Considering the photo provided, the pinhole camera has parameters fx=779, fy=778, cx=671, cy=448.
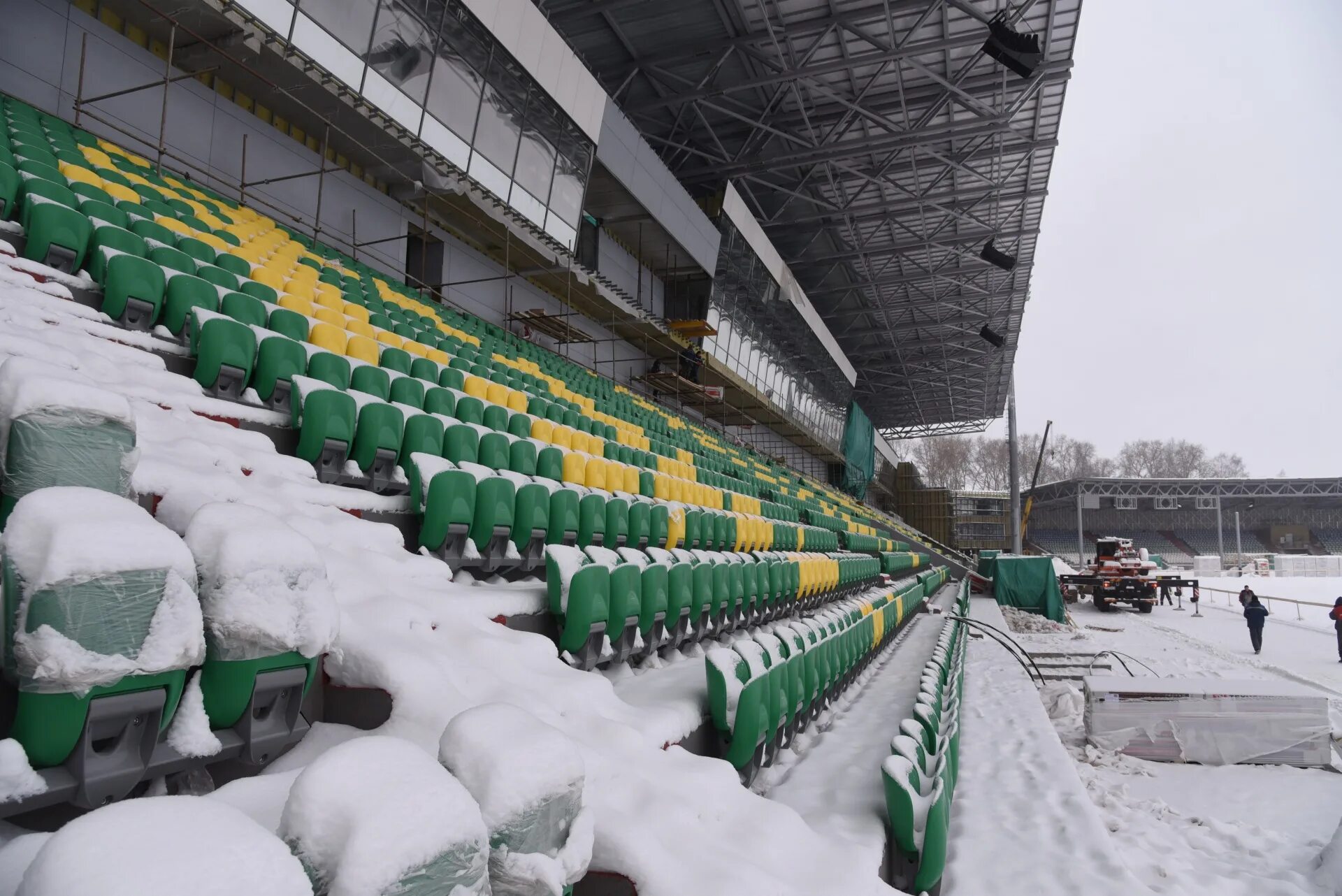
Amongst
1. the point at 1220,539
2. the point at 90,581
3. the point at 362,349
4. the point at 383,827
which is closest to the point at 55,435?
the point at 90,581

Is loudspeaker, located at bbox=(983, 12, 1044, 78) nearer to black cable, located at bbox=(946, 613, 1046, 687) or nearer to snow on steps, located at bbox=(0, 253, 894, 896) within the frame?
black cable, located at bbox=(946, 613, 1046, 687)

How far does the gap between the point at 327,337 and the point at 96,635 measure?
152 inches

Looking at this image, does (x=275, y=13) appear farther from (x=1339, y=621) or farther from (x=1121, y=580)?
(x=1121, y=580)

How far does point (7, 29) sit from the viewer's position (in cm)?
682

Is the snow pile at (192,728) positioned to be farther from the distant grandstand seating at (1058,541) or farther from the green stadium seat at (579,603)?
the distant grandstand seating at (1058,541)

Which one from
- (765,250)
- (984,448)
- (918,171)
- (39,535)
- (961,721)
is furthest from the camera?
(984,448)

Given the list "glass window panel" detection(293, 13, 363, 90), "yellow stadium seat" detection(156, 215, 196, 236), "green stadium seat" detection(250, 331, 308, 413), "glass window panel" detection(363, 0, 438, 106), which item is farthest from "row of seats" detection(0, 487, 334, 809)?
"glass window panel" detection(363, 0, 438, 106)

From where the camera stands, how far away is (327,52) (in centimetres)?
800

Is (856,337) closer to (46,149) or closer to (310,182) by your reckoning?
(310,182)

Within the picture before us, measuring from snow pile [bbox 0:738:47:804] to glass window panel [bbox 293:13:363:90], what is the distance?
8306 millimetres

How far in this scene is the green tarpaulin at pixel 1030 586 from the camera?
55.1 ft

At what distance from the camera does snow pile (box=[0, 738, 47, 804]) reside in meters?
1.12

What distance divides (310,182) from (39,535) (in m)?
9.96

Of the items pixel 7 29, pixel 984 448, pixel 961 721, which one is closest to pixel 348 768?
pixel 961 721
